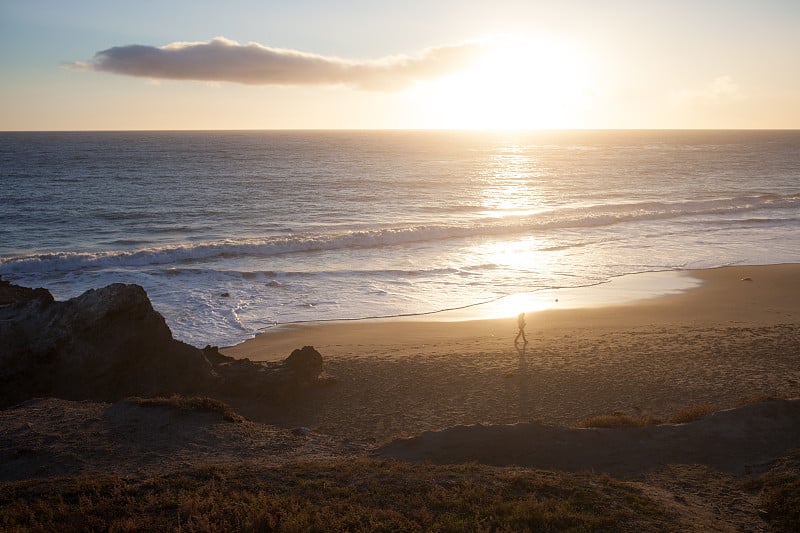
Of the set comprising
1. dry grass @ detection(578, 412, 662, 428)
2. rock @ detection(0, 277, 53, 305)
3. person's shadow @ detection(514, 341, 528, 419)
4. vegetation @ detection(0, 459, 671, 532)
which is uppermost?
rock @ detection(0, 277, 53, 305)

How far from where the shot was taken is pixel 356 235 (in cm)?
3850

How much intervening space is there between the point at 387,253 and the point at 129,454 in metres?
24.7

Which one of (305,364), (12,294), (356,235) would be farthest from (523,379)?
(356,235)

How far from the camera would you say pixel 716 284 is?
26906 mm

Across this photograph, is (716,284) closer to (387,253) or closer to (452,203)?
(387,253)

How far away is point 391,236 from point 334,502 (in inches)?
1227

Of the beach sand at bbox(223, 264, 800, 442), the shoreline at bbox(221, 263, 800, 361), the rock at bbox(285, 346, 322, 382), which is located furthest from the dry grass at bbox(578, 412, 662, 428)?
the shoreline at bbox(221, 263, 800, 361)

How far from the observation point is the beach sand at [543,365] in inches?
558

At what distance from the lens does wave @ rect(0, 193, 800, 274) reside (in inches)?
1265

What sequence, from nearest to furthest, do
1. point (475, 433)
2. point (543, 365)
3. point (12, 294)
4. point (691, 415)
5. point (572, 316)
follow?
point (475, 433) < point (691, 415) < point (543, 365) < point (12, 294) < point (572, 316)

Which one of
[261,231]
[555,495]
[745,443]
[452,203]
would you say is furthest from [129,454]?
[452,203]

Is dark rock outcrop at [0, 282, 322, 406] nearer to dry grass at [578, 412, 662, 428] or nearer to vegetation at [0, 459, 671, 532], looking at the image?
vegetation at [0, 459, 671, 532]

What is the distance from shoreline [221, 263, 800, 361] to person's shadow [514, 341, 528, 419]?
647 millimetres

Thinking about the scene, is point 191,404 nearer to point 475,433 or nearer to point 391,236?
point 475,433
